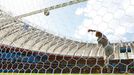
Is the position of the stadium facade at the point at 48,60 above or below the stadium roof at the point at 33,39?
above

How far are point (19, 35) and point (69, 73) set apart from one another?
9.97 meters

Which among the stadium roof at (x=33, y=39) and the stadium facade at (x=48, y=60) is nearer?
the stadium facade at (x=48, y=60)

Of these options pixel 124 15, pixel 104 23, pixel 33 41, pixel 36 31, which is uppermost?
pixel 124 15

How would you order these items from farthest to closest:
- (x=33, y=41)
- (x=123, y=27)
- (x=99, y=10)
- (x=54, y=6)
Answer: (x=33, y=41), (x=54, y=6), (x=99, y=10), (x=123, y=27)

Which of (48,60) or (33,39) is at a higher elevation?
(48,60)

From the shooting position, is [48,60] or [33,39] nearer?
[48,60]

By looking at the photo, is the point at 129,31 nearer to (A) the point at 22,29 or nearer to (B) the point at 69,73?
(B) the point at 69,73

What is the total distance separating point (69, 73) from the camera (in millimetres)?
2281

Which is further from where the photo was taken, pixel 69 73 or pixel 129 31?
pixel 69 73

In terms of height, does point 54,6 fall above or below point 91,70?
above

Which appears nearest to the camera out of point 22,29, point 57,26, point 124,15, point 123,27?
point 124,15

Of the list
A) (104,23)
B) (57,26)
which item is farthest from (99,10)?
(57,26)

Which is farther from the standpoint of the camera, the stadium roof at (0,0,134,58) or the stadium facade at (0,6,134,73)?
the stadium roof at (0,0,134,58)

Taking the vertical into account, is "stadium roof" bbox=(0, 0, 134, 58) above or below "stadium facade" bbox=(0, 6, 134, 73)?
below
